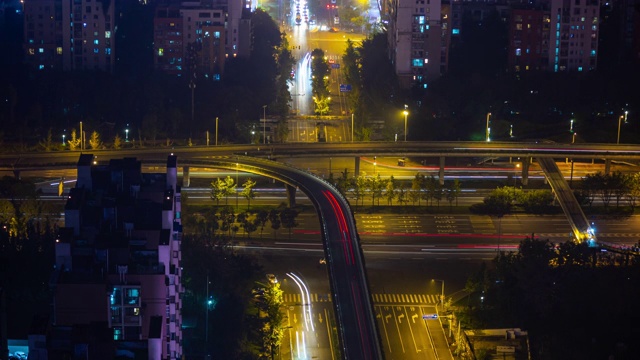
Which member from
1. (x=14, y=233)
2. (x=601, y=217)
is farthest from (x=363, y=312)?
(x=601, y=217)

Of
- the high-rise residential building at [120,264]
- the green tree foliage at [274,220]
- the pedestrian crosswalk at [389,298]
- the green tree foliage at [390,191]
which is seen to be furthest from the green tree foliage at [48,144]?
the high-rise residential building at [120,264]

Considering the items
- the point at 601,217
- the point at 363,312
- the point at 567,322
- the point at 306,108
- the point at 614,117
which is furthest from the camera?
the point at 306,108

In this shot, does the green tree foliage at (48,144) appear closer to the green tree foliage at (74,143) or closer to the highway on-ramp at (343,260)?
the green tree foliage at (74,143)

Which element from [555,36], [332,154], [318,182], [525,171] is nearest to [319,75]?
[555,36]

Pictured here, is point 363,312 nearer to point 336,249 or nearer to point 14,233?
point 336,249

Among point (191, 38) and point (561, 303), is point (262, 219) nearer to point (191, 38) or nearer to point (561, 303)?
point (561, 303)

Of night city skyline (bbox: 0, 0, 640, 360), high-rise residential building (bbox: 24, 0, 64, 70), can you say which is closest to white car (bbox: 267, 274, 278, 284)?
night city skyline (bbox: 0, 0, 640, 360)
